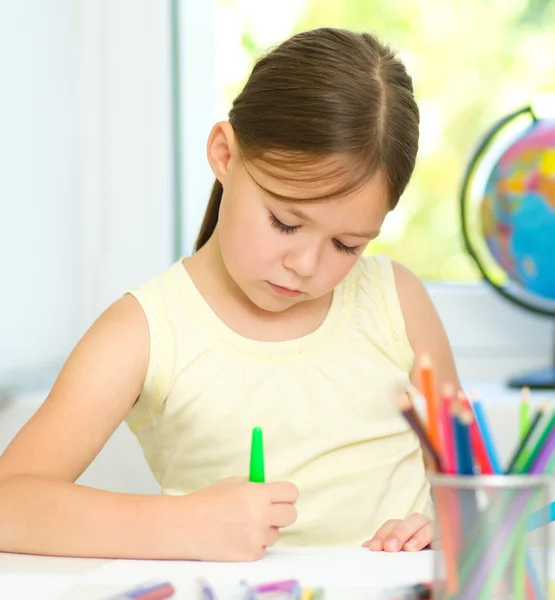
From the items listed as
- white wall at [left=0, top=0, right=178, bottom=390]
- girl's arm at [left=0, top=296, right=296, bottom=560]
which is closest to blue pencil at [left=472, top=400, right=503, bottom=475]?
girl's arm at [left=0, top=296, right=296, bottom=560]

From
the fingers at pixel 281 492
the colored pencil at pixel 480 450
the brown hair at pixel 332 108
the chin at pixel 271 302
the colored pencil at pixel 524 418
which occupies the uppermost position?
the brown hair at pixel 332 108

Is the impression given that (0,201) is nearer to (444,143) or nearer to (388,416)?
(388,416)

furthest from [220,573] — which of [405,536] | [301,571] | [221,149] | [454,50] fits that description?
[454,50]

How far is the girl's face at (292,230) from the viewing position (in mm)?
749

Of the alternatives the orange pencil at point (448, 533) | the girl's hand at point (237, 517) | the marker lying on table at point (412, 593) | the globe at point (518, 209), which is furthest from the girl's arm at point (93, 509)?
the globe at point (518, 209)

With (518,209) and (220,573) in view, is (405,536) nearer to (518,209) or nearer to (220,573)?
(220,573)

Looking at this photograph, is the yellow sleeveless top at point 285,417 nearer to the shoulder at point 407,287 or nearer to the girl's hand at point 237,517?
the shoulder at point 407,287

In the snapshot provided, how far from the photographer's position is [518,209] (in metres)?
1.29

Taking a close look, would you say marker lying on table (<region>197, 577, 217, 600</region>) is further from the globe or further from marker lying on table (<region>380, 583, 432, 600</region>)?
the globe

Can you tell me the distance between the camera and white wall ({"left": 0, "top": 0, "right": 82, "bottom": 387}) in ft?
3.59

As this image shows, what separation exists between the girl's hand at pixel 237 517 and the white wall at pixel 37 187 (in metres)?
0.53

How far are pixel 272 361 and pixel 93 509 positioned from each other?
0.99 feet

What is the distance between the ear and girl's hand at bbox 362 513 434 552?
333 millimetres

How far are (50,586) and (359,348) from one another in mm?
463
